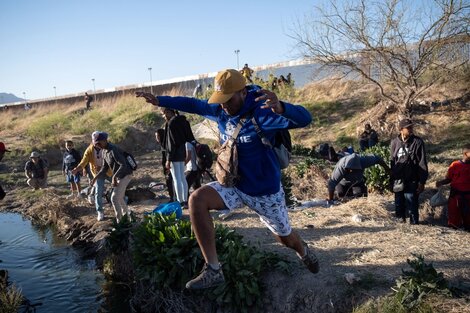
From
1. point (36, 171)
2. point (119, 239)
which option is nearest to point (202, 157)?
point (119, 239)

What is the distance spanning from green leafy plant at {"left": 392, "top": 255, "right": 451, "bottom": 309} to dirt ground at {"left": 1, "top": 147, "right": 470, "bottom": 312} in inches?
8.2

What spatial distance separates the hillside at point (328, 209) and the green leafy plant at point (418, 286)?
0.12m

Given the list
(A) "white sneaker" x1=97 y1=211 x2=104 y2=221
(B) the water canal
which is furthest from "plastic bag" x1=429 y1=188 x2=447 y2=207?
(A) "white sneaker" x1=97 y1=211 x2=104 y2=221

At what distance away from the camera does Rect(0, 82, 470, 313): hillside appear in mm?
4539

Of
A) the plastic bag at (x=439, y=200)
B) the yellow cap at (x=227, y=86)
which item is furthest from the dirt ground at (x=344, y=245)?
the yellow cap at (x=227, y=86)

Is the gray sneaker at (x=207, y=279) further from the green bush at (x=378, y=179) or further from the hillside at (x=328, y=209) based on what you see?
the green bush at (x=378, y=179)

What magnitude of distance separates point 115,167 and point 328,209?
13.2ft

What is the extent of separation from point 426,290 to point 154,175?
10763 mm

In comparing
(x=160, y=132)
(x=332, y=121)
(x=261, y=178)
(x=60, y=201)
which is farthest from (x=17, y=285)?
(x=332, y=121)

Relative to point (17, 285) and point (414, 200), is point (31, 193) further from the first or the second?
point (414, 200)

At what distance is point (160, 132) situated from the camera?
796 cm

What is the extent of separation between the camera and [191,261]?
5.07 meters

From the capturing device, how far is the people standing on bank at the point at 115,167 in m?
7.30

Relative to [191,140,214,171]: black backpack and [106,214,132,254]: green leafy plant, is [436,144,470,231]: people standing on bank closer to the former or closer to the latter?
[191,140,214,171]: black backpack
